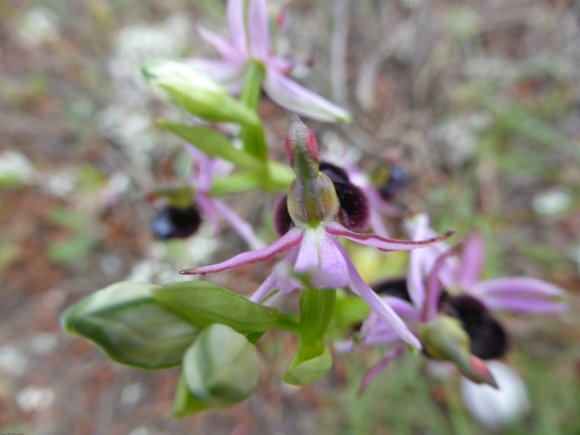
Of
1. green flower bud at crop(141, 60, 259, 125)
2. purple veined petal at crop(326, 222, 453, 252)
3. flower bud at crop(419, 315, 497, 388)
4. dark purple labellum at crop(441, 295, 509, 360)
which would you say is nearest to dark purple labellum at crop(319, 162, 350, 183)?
purple veined petal at crop(326, 222, 453, 252)

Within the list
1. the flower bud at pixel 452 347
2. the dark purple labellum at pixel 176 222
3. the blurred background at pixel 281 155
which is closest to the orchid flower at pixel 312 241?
the flower bud at pixel 452 347

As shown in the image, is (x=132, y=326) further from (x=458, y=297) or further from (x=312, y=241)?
(x=458, y=297)

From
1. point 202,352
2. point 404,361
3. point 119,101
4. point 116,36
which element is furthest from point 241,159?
point 116,36

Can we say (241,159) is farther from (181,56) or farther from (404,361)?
(181,56)

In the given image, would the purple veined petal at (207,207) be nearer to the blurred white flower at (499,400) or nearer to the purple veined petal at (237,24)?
the purple veined petal at (237,24)

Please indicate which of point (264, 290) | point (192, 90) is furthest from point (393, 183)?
point (264, 290)

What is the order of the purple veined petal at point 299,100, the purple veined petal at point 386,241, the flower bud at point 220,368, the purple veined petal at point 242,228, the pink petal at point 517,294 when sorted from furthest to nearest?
the purple veined petal at point 242,228 → the pink petal at point 517,294 → the purple veined petal at point 299,100 → the purple veined petal at point 386,241 → the flower bud at point 220,368
